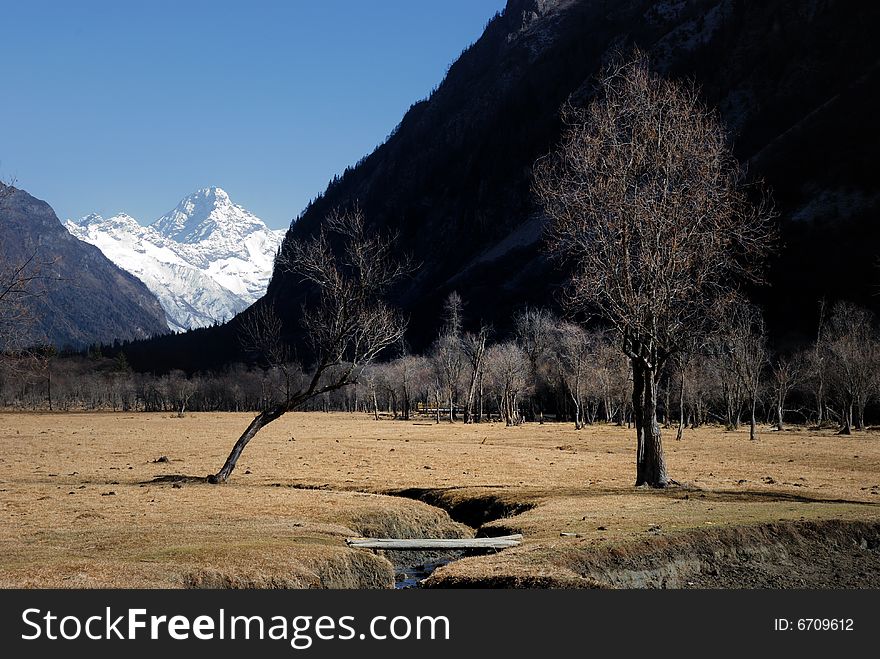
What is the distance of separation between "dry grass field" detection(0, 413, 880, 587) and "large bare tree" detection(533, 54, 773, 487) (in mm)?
6489

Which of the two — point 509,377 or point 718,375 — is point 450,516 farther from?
point 718,375

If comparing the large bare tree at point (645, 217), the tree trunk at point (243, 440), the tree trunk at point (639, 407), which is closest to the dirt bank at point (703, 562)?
the large bare tree at point (645, 217)

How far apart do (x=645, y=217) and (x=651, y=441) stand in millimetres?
9508

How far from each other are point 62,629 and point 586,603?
31.9ft

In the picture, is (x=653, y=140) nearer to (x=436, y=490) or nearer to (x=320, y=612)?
(x=436, y=490)

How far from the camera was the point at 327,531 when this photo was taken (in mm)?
25578

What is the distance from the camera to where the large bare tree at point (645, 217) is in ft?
113

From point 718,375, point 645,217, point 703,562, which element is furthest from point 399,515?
point 718,375

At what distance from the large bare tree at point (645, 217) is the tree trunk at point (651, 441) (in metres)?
0.04

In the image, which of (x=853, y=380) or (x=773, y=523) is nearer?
(x=773, y=523)

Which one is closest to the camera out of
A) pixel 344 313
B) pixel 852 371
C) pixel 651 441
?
pixel 651 441

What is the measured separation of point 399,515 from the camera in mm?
29984

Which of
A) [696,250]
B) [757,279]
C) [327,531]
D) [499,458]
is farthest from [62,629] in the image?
[499,458]

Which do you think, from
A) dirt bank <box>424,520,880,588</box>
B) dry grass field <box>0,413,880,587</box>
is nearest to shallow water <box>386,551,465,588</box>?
dry grass field <box>0,413,880,587</box>
